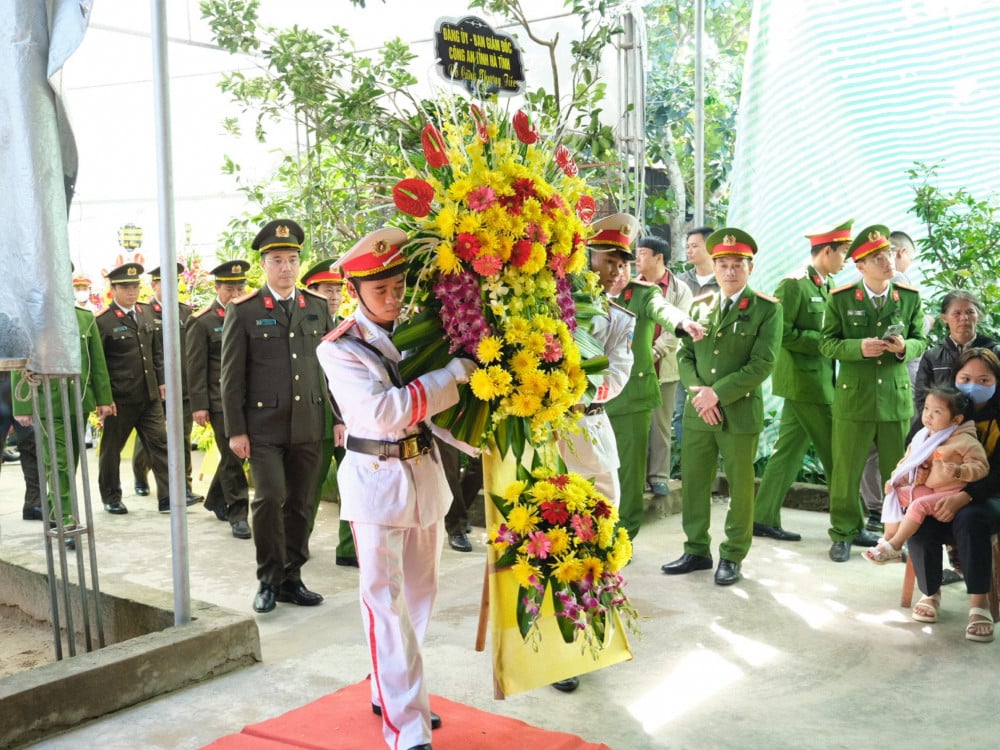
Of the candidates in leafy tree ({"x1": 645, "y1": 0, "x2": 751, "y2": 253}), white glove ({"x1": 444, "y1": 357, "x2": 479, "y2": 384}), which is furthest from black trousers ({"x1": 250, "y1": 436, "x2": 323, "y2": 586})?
leafy tree ({"x1": 645, "y1": 0, "x2": 751, "y2": 253})

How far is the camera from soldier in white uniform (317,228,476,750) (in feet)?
10.1

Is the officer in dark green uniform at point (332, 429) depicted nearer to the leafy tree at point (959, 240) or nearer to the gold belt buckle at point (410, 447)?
the gold belt buckle at point (410, 447)

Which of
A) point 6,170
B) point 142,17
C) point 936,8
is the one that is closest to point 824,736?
point 6,170

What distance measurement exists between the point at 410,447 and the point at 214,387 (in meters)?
3.55

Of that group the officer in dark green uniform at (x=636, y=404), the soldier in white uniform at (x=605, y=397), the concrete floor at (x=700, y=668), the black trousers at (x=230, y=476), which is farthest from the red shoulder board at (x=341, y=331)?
the black trousers at (x=230, y=476)

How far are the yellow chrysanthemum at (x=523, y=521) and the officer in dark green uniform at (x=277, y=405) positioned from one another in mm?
1868

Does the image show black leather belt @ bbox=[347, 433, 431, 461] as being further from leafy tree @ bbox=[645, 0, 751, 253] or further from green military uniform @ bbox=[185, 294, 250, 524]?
leafy tree @ bbox=[645, 0, 751, 253]

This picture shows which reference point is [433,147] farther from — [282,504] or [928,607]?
[928,607]

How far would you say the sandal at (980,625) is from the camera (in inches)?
169

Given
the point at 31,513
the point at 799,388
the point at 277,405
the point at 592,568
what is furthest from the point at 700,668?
the point at 31,513

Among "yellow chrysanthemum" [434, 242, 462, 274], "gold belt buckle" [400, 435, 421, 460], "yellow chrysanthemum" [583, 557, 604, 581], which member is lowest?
"yellow chrysanthemum" [583, 557, 604, 581]

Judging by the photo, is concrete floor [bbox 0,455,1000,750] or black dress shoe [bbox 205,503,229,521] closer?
concrete floor [bbox 0,455,1000,750]

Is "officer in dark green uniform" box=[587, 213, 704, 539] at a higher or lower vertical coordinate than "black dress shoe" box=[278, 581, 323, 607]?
higher

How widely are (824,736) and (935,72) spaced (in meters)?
5.10
